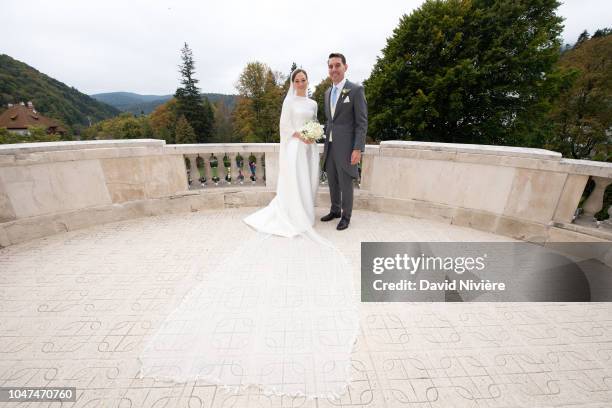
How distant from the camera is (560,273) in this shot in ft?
10.2

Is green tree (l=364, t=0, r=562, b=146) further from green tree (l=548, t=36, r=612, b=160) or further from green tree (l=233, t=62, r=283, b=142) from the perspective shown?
green tree (l=233, t=62, r=283, b=142)

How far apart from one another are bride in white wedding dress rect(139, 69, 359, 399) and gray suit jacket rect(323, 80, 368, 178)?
0.69 metres

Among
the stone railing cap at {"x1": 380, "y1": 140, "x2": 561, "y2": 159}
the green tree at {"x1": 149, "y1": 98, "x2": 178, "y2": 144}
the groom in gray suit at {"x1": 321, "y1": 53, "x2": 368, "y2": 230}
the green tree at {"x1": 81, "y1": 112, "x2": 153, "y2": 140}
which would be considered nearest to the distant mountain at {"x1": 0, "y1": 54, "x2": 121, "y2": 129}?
the green tree at {"x1": 81, "y1": 112, "x2": 153, "y2": 140}

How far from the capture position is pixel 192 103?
38.3 metres

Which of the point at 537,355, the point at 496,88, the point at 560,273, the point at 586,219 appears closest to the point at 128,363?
the point at 537,355

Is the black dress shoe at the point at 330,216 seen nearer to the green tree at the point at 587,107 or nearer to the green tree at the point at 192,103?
the green tree at the point at 587,107

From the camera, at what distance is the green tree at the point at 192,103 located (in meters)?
38.0

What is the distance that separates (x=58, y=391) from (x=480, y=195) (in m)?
5.10

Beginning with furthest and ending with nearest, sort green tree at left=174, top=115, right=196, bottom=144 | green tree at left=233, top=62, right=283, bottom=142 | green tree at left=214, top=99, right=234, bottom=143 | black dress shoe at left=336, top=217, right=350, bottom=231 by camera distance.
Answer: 1. green tree at left=214, top=99, right=234, bottom=143
2. green tree at left=174, top=115, right=196, bottom=144
3. green tree at left=233, top=62, right=283, bottom=142
4. black dress shoe at left=336, top=217, right=350, bottom=231

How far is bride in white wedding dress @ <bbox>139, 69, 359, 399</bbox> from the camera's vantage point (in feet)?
6.03

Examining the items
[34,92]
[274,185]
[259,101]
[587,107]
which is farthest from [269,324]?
[34,92]

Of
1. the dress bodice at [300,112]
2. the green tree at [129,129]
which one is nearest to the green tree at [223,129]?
the green tree at [129,129]

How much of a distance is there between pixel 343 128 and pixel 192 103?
134 ft

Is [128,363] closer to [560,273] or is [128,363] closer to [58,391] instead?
[58,391]
